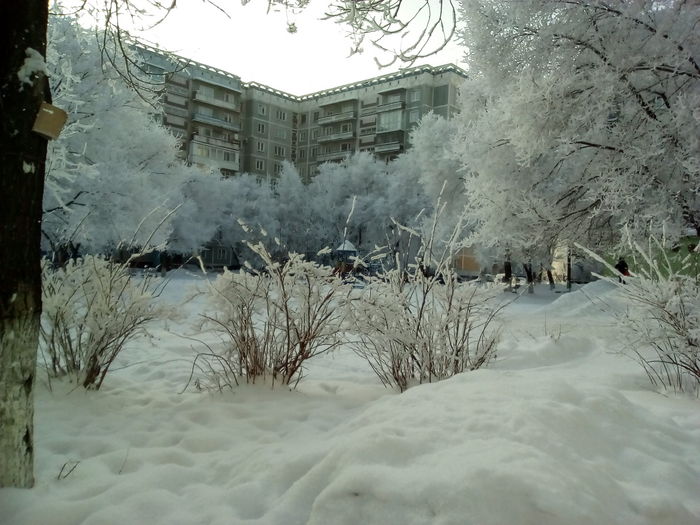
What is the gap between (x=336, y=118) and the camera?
2215 inches

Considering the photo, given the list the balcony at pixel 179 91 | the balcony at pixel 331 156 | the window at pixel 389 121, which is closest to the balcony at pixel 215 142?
the balcony at pixel 179 91

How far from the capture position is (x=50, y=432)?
10.7 ft

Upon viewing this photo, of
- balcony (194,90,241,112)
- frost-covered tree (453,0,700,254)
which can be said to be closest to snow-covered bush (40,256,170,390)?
frost-covered tree (453,0,700,254)

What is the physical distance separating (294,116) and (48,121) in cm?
6128

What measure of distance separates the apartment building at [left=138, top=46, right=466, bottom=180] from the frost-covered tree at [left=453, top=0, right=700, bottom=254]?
38.5m

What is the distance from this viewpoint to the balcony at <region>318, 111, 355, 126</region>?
2180 inches

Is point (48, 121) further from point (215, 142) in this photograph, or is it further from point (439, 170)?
point (215, 142)

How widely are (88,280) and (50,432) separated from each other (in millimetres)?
1455

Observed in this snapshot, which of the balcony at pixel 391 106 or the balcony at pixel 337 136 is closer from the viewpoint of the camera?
the balcony at pixel 391 106

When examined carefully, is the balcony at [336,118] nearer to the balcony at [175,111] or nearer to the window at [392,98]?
the window at [392,98]

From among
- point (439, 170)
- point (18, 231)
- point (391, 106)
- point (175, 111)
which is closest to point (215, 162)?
point (175, 111)

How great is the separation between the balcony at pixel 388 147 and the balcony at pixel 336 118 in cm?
608

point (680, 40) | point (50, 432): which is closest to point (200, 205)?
point (680, 40)

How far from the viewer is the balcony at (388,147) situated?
50500mm
